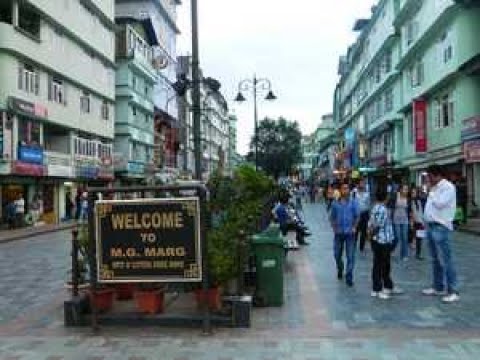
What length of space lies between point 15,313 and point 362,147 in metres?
61.8

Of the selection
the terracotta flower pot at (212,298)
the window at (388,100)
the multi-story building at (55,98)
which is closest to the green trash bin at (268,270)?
the terracotta flower pot at (212,298)

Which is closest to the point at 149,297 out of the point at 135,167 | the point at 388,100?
the point at 388,100

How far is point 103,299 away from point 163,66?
6360cm

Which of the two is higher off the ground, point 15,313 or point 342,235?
point 342,235

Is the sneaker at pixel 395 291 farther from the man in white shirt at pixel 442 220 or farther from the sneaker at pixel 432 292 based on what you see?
the man in white shirt at pixel 442 220

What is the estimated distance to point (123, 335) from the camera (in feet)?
30.2

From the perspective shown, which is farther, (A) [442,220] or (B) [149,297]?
(A) [442,220]

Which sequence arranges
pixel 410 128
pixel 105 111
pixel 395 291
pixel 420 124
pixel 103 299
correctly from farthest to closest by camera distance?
pixel 105 111 < pixel 410 128 < pixel 420 124 < pixel 395 291 < pixel 103 299

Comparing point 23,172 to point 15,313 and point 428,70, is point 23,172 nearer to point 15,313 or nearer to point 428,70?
point 428,70

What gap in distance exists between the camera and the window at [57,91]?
1721 inches

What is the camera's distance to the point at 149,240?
939cm

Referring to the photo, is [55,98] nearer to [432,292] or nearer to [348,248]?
[348,248]

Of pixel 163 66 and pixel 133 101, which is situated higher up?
pixel 163 66

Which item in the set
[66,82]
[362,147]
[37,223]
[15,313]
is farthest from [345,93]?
[15,313]
